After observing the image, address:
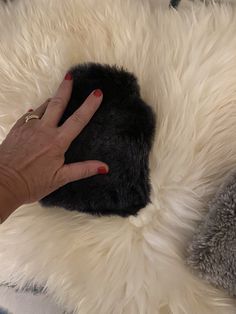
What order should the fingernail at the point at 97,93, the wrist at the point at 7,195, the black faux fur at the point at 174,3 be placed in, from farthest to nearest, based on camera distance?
the black faux fur at the point at 174,3, the fingernail at the point at 97,93, the wrist at the point at 7,195

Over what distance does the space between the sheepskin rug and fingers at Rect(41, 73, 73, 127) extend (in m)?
0.06

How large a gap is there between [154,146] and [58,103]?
0.59ft

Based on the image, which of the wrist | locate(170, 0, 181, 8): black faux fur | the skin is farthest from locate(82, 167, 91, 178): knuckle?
locate(170, 0, 181, 8): black faux fur

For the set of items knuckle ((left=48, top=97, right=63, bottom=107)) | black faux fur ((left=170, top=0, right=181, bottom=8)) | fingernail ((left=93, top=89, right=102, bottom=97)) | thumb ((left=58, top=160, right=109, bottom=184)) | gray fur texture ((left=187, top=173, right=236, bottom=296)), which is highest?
black faux fur ((left=170, top=0, right=181, bottom=8))

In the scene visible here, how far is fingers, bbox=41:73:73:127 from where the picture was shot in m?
0.85

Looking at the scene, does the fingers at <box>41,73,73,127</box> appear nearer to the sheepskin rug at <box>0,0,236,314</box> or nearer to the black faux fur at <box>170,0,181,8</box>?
the sheepskin rug at <box>0,0,236,314</box>

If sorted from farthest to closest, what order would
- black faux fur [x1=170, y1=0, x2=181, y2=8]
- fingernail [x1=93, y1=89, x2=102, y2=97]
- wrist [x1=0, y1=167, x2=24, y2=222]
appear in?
black faux fur [x1=170, y1=0, x2=181, y2=8]
fingernail [x1=93, y1=89, x2=102, y2=97]
wrist [x1=0, y1=167, x2=24, y2=222]

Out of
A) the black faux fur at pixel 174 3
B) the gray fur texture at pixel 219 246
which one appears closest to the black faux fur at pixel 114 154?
the gray fur texture at pixel 219 246

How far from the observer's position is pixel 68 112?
867mm

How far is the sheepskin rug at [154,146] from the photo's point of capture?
32.8 inches

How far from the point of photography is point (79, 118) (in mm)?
844

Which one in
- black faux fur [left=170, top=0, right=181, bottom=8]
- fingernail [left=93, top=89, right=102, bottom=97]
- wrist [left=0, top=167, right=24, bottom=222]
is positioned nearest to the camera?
wrist [left=0, top=167, right=24, bottom=222]

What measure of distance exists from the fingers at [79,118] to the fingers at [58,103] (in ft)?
0.07

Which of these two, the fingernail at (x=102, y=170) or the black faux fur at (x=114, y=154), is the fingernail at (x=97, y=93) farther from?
the fingernail at (x=102, y=170)
